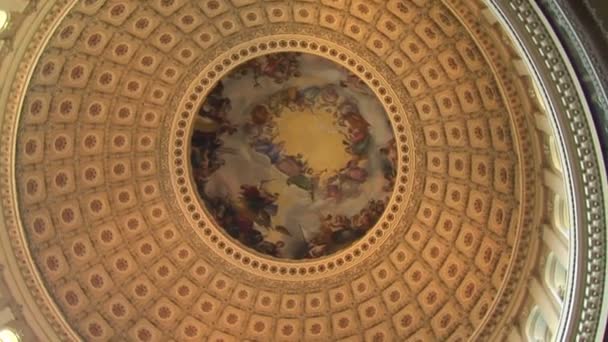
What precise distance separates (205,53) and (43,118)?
200 inches

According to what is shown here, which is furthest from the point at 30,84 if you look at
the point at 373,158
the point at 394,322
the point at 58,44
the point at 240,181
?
the point at 394,322

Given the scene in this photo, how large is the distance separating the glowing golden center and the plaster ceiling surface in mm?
86

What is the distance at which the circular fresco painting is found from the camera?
23703 mm

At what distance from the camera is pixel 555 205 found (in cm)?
1858

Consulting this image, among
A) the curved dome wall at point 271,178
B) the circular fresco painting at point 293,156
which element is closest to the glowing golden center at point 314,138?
the circular fresco painting at point 293,156

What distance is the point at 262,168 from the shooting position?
25.2 metres

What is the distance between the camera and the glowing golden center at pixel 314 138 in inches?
962

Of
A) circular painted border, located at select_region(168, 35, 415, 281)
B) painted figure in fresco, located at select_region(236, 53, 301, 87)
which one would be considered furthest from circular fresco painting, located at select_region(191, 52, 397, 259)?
circular painted border, located at select_region(168, 35, 415, 281)

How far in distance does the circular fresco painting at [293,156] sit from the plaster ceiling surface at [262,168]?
13 centimetres

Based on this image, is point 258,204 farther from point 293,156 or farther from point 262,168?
point 293,156

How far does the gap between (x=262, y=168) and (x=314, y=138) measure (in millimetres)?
2037

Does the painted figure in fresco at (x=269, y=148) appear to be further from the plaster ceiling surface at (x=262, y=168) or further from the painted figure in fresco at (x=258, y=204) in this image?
the painted figure in fresco at (x=258, y=204)

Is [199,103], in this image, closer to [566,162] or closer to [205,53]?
[205,53]

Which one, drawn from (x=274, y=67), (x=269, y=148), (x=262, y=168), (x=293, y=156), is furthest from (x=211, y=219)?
(x=274, y=67)
